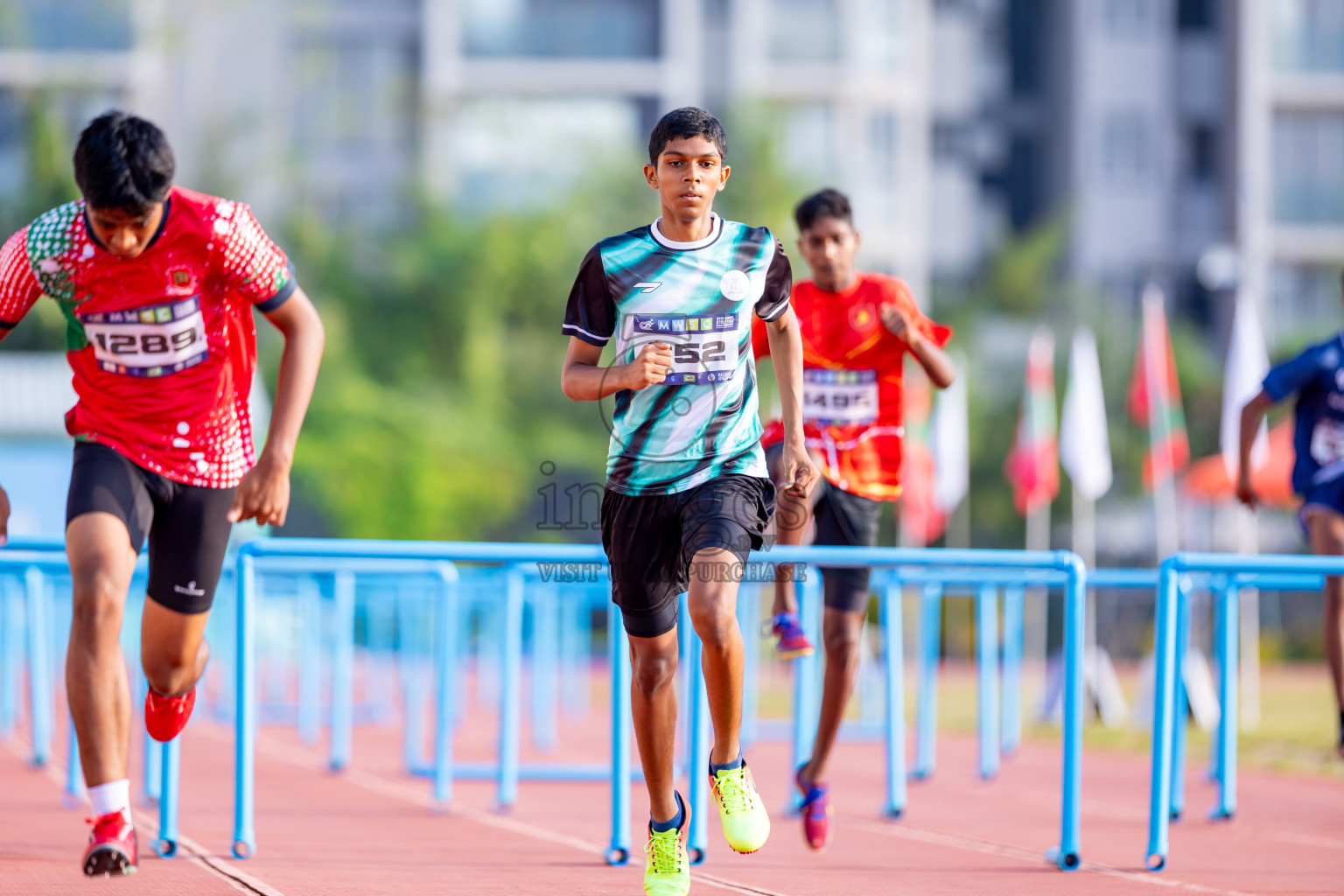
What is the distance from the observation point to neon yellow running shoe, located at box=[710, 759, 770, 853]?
13.9 ft

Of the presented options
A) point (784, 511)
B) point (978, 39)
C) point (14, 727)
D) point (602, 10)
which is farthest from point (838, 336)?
point (978, 39)

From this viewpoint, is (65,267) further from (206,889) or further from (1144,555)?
(1144,555)

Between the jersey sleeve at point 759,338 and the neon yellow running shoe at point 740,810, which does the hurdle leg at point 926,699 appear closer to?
the jersey sleeve at point 759,338

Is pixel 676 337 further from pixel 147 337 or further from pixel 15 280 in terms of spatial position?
pixel 15 280

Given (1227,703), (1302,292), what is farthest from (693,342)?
(1302,292)

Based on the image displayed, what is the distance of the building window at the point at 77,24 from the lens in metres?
34.0

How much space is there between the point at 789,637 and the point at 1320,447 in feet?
8.92

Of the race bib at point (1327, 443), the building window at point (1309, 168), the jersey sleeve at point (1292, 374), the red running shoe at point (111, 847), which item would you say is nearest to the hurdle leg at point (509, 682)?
the red running shoe at point (111, 847)

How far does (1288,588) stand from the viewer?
7.54 m

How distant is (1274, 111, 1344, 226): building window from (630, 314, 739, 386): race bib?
34551 mm

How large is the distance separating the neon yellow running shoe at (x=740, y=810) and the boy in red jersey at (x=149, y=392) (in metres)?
1.37

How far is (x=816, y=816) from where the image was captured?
5699 millimetres

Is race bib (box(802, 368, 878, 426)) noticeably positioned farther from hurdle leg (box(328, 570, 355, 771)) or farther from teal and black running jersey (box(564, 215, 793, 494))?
hurdle leg (box(328, 570, 355, 771))

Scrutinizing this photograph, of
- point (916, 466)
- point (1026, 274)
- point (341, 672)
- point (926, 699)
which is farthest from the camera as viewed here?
point (1026, 274)
